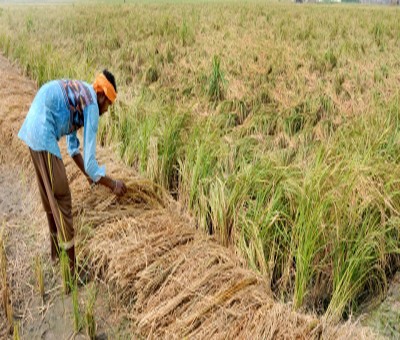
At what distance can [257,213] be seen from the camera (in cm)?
211

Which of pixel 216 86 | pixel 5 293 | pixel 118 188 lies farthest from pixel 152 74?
pixel 5 293

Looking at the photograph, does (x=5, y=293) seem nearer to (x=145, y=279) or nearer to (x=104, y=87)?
(x=145, y=279)

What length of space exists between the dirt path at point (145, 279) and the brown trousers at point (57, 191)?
139mm

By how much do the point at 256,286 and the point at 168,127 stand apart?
1431 millimetres

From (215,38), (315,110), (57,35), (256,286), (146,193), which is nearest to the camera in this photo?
(256,286)

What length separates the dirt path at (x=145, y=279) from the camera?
171cm

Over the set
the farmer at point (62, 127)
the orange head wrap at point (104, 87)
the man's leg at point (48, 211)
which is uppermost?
the orange head wrap at point (104, 87)

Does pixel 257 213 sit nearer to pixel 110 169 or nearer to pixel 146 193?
pixel 146 193

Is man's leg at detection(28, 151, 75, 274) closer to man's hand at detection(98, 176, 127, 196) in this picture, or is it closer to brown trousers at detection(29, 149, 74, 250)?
brown trousers at detection(29, 149, 74, 250)

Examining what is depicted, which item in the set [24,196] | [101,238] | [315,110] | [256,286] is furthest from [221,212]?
[315,110]

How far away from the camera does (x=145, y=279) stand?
1.98m

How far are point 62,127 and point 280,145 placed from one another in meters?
1.77

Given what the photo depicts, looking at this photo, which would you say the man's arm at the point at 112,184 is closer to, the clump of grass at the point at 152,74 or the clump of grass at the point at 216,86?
the clump of grass at the point at 216,86

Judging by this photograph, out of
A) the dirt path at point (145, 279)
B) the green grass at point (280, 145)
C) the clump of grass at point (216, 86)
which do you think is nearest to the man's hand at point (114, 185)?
the dirt path at point (145, 279)
